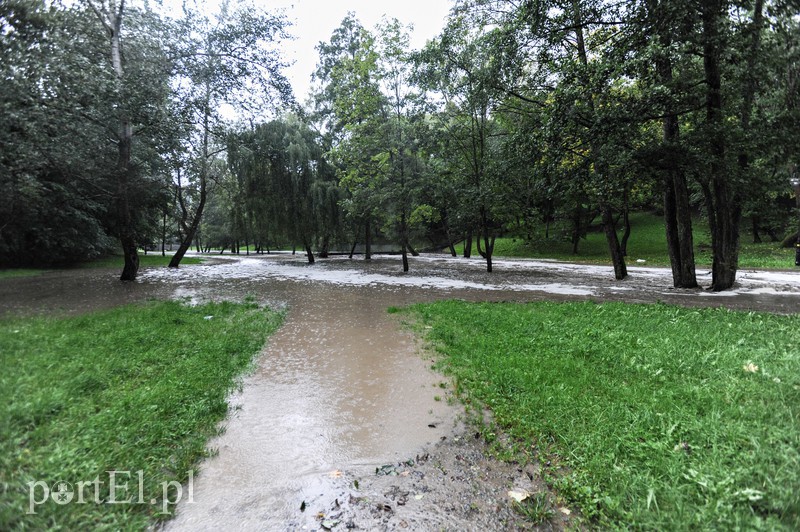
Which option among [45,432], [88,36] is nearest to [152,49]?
[88,36]

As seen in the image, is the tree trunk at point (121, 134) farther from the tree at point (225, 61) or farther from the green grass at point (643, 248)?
the green grass at point (643, 248)

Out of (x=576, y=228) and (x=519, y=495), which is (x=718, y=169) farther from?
(x=576, y=228)

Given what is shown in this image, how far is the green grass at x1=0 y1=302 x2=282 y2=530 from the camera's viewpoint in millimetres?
2164

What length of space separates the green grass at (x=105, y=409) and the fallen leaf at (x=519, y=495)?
85.2 inches

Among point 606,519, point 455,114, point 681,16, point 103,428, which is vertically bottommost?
point 606,519

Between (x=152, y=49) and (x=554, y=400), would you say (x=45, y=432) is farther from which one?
(x=152, y=49)

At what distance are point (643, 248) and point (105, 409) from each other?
3405 centimetres

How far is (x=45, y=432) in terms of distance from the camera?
8.89 ft

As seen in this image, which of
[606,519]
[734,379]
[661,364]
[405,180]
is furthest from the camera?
[405,180]

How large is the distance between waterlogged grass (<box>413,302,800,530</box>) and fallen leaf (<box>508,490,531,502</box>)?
219mm

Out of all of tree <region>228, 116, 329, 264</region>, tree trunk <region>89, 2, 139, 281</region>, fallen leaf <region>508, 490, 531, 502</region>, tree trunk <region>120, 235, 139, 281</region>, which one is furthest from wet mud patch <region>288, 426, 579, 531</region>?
tree <region>228, 116, 329, 264</region>

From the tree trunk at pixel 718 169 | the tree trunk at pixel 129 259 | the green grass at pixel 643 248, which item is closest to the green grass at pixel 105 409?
the tree trunk at pixel 129 259

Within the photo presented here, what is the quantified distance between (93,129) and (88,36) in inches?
129

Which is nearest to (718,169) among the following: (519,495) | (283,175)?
(519,495)
